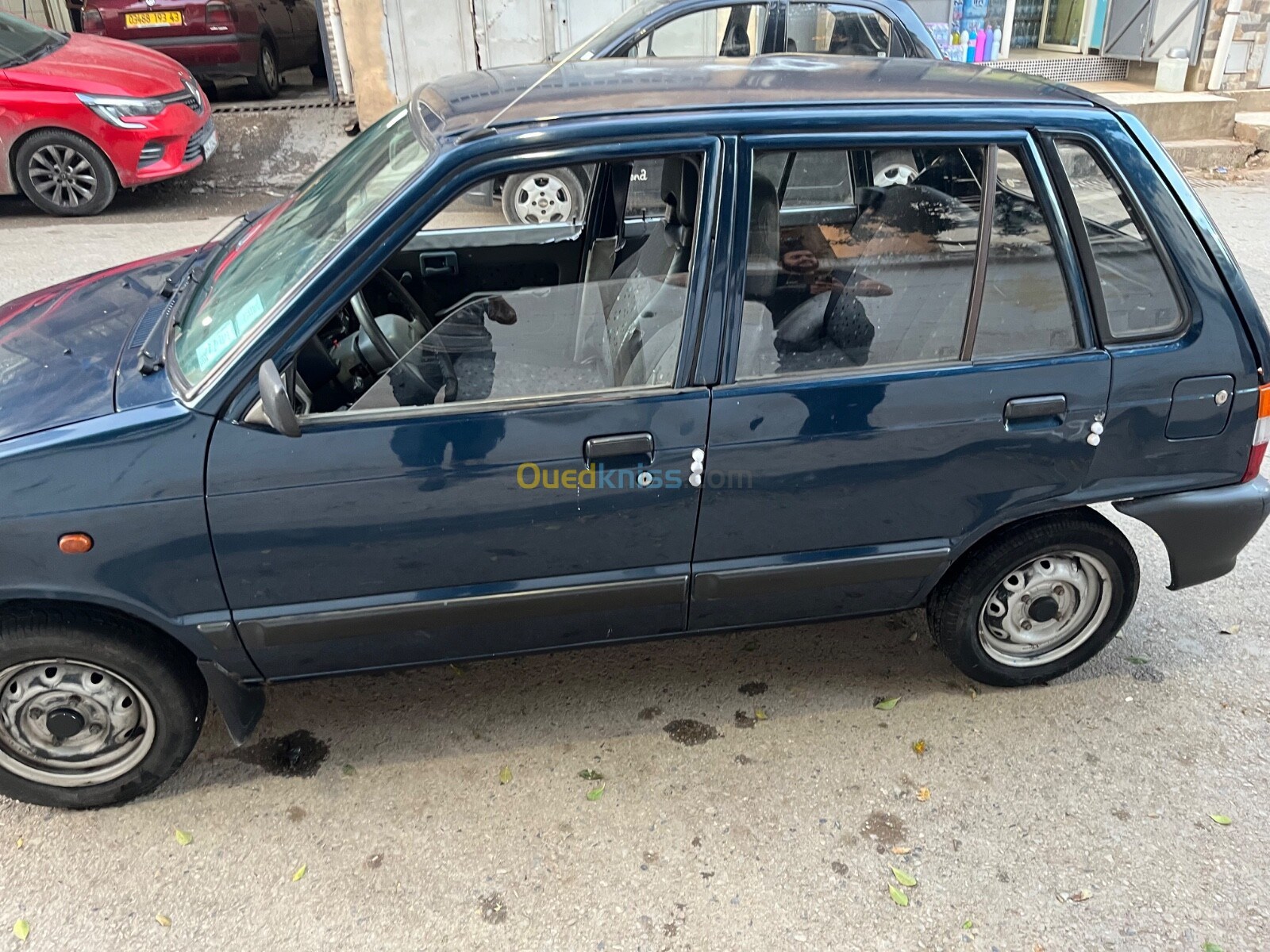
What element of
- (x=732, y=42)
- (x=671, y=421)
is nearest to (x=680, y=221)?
(x=671, y=421)

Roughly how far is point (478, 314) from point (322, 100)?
30.4 ft

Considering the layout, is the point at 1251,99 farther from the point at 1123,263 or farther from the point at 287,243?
the point at 287,243

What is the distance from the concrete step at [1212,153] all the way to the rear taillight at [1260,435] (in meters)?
8.76

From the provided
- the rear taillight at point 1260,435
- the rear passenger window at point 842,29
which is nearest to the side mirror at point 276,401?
the rear taillight at point 1260,435

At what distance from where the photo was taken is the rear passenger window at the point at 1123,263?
8.84 feet

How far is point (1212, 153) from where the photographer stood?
10359mm

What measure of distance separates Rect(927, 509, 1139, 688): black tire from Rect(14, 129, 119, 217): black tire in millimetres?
7720

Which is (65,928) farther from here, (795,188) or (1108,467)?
(1108,467)

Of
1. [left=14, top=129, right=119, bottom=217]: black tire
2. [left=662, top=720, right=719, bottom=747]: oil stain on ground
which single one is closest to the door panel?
[left=662, top=720, right=719, bottom=747]: oil stain on ground

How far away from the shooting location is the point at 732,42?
266 inches

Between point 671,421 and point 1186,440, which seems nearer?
point 671,421

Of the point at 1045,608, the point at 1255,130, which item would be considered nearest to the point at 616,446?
the point at 1045,608

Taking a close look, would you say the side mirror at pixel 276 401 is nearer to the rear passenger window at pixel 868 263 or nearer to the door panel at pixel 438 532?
the door panel at pixel 438 532

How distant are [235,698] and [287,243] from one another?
1.26 m
